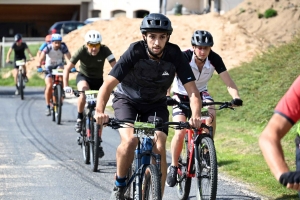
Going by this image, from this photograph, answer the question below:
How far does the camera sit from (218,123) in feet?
51.4

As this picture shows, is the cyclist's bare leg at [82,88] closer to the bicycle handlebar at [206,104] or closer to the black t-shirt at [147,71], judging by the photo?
the bicycle handlebar at [206,104]

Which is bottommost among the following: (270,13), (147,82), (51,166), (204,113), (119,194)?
(51,166)

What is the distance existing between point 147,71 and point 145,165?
0.93 meters

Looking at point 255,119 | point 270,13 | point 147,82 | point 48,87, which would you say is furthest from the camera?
point 270,13

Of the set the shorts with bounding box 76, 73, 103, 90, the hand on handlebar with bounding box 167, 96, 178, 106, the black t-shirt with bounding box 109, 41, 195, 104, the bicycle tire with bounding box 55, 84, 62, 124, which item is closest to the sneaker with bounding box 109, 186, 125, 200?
the black t-shirt with bounding box 109, 41, 195, 104

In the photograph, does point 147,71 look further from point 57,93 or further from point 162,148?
point 57,93

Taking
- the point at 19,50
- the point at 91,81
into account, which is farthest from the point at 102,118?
the point at 19,50

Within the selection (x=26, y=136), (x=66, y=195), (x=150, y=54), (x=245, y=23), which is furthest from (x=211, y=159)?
(x=245, y=23)

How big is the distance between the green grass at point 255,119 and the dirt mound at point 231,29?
8959mm

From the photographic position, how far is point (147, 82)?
7.09m

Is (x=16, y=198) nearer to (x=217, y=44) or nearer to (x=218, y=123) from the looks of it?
(x=218, y=123)

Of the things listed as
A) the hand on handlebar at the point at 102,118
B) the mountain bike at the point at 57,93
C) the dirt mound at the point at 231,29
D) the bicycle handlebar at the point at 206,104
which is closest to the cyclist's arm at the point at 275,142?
the hand on handlebar at the point at 102,118

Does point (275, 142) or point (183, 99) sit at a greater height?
point (275, 142)

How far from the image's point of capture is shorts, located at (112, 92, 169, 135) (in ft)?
23.5
